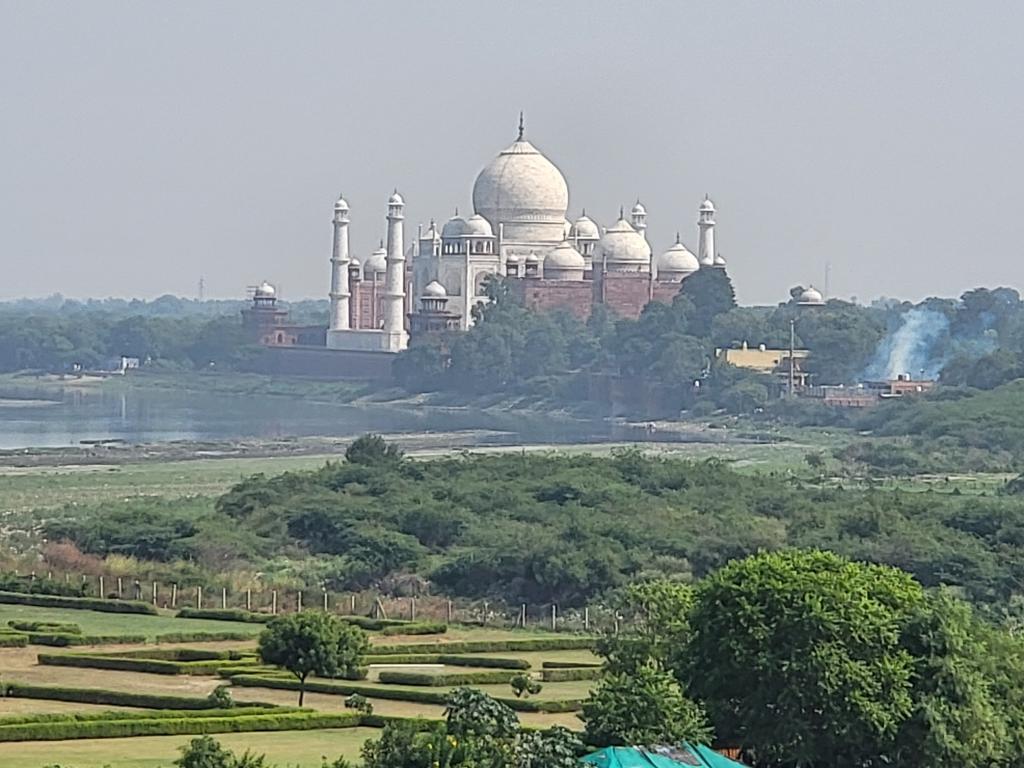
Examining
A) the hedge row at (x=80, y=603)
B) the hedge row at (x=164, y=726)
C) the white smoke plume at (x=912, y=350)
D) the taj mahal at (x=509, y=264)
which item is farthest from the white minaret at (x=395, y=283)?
the hedge row at (x=164, y=726)

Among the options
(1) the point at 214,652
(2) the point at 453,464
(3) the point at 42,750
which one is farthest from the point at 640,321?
(3) the point at 42,750

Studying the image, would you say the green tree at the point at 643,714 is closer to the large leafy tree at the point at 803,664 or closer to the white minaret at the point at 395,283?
the large leafy tree at the point at 803,664

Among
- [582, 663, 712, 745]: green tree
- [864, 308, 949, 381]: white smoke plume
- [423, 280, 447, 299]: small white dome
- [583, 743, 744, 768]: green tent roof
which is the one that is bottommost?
[583, 743, 744, 768]: green tent roof

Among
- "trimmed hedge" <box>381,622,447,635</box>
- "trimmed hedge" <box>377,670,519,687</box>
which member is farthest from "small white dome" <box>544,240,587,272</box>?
"trimmed hedge" <box>377,670,519,687</box>

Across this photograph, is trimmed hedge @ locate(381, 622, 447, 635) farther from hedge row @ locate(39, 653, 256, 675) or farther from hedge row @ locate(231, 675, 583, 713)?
hedge row @ locate(231, 675, 583, 713)

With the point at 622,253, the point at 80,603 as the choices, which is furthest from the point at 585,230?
the point at 80,603

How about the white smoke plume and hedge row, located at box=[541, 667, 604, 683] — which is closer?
hedge row, located at box=[541, 667, 604, 683]

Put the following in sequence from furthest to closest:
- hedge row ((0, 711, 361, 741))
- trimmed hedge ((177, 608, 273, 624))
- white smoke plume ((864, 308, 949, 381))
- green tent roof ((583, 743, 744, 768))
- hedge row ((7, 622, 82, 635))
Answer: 1. white smoke plume ((864, 308, 949, 381))
2. trimmed hedge ((177, 608, 273, 624))
3. hedge row ((7, 622, 82, 635))
4. hedge row ((0, 711, 361, 741))
5. green tent roof ((583, 743, 744, 768))

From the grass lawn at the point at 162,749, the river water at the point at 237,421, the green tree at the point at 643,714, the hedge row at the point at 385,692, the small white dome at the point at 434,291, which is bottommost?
the grass lawn at the point at 162,749
